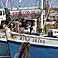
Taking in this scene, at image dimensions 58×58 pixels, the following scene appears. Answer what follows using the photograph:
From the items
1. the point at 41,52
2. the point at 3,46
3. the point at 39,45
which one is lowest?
the point at 3,46

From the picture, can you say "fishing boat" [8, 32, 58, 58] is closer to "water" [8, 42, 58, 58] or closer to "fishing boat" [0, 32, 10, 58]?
"water" [8, 42, 58, 58]

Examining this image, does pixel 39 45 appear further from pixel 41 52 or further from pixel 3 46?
pixel 3 46

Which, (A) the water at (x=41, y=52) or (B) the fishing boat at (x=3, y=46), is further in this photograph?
(B) the fishing boat at (x=3, y=46)

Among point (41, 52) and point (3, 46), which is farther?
point (3, 46)

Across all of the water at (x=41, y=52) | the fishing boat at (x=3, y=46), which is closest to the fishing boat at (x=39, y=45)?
the water at (x=41, y=52)

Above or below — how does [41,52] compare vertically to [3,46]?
above

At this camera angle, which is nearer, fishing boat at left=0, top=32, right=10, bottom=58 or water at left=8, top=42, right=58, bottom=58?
water at left=8, top=42, right=58, bottom=58

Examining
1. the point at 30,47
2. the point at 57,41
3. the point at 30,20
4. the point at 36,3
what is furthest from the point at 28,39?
the point at 30,20

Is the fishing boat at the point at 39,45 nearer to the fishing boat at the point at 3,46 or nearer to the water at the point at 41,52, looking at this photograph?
the water at the point at 41,52

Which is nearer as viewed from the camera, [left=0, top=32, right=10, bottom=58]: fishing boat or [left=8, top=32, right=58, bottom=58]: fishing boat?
[left=8, top=32, right=58, bottom=58]: fishing boat

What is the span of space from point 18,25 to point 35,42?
6.05 ft

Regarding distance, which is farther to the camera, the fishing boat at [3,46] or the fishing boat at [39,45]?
the fishing boat at [3,46]

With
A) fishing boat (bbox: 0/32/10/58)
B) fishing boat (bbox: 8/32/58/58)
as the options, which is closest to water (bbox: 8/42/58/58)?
fishing boat (bbox: 8/32/58/58)

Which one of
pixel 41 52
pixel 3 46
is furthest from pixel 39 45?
pixel 3 46
